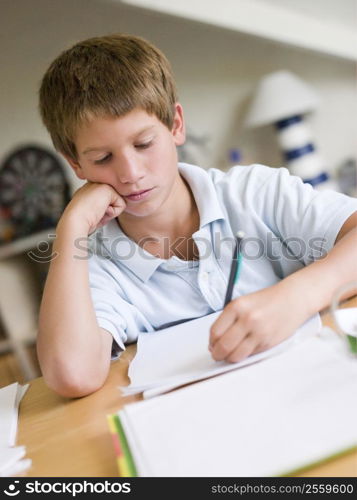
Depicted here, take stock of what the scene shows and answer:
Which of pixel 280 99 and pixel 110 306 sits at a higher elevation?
pixel 280 99

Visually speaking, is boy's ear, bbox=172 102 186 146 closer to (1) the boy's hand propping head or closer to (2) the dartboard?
(1) the boy's hand propping head

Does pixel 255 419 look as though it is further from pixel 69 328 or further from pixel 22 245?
pixel 22 245

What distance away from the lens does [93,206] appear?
833 mm

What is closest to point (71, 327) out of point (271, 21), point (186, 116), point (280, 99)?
point (271, 21)

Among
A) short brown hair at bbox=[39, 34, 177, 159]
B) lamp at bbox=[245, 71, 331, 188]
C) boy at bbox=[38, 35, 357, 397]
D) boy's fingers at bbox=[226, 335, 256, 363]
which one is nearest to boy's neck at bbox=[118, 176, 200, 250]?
boy at bbox=[38, 35, 357, 397]

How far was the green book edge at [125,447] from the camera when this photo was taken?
1.47 feet

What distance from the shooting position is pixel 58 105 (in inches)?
34.5

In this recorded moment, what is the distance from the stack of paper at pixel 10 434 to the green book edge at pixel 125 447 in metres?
0.10

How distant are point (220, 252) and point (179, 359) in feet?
0.86

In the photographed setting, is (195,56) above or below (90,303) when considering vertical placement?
above

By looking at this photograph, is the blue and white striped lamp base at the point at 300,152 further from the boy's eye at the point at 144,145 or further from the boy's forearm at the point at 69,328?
the boy's forearm at the point at 69,328
